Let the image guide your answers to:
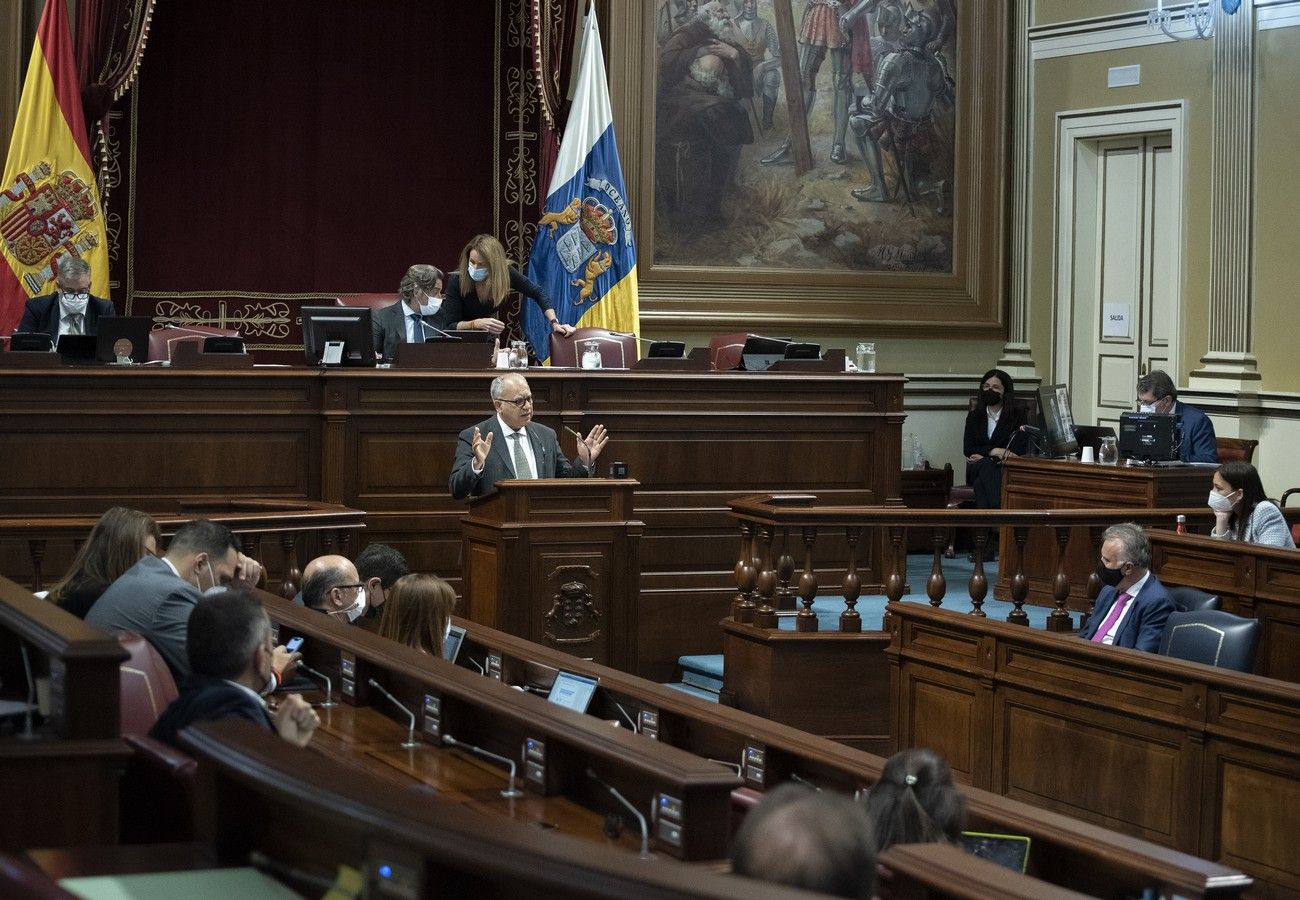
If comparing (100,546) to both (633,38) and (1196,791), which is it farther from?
(633,38)

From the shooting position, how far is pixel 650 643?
897 centimetres

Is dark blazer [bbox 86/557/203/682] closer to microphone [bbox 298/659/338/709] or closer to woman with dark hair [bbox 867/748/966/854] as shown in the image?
microphone [bbox 298/659/338/709]

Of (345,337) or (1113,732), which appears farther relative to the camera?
(345,337)

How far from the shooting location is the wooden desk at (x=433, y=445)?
8461 millimetres

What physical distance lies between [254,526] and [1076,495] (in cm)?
461

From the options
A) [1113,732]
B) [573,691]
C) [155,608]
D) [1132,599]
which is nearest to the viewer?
[573,691]

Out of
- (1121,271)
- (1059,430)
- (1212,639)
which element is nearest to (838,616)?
(1059,430)

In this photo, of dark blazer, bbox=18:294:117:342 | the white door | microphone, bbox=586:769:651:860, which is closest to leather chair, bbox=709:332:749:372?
the white door

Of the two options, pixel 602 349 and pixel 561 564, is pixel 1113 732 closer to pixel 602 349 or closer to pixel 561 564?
pixel 561 564

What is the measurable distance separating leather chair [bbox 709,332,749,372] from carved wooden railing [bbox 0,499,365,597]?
9.34 ft

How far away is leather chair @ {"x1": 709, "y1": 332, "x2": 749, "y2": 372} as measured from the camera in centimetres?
1024

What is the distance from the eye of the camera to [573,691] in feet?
15.4

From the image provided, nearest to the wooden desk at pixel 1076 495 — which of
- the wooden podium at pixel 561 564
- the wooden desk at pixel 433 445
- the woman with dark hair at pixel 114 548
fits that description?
the wooden desk at pixel 433 445

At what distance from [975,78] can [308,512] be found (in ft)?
24.1
